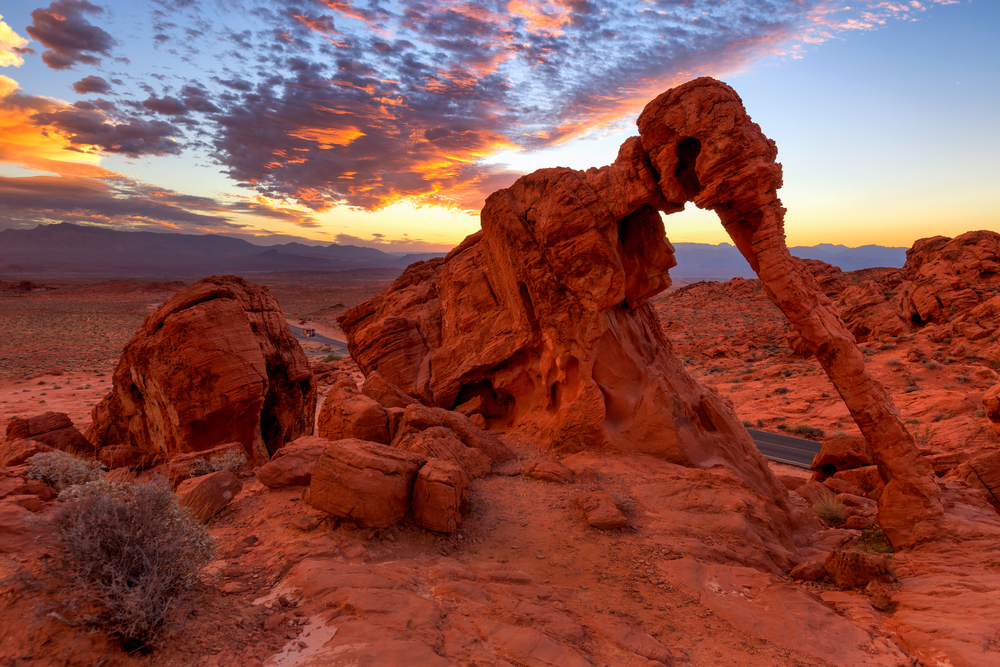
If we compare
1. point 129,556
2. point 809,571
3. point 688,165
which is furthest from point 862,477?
point 129,556

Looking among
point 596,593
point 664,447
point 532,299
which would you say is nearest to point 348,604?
point 596,593

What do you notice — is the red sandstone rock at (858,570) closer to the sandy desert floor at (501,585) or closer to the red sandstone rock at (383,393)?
the sandy desert floor at (501,585)

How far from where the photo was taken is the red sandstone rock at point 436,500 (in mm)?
7543

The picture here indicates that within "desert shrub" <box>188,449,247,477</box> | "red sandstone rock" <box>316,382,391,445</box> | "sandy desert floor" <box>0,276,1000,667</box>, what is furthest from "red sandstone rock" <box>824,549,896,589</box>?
"desert shrub" <box>188,449,247,477</box>

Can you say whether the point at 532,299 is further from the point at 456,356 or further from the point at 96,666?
the point at 96,666

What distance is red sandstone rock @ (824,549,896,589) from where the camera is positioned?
780cm

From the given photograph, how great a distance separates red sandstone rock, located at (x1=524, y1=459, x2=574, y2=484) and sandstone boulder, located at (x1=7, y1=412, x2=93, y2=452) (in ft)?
38.8

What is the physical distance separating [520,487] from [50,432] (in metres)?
13.0

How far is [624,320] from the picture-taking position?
541 inches

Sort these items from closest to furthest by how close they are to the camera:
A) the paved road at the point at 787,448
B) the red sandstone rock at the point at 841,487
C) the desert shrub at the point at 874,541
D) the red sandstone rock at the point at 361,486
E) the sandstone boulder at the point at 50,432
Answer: the red sandstone rock at the point at 361,486 → the desert shrub at the point at 874,541 → the sandstone boulder at the point at 50,432 → the red sandstone rock at the point at 841,487 → the paved road at the point at 787,448

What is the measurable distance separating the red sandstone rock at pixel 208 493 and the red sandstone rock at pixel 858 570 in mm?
9949

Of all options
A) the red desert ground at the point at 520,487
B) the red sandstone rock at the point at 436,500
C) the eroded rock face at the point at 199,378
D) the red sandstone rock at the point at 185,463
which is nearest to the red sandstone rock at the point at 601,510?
the red desert ground at the point at 520,487

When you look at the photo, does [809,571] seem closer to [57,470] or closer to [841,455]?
[841,455]

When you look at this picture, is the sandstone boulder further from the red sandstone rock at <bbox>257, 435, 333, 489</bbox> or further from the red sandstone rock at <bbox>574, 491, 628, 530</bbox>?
the red sandstone rock at <bbox>574, 491, 628, 530</bbox>
